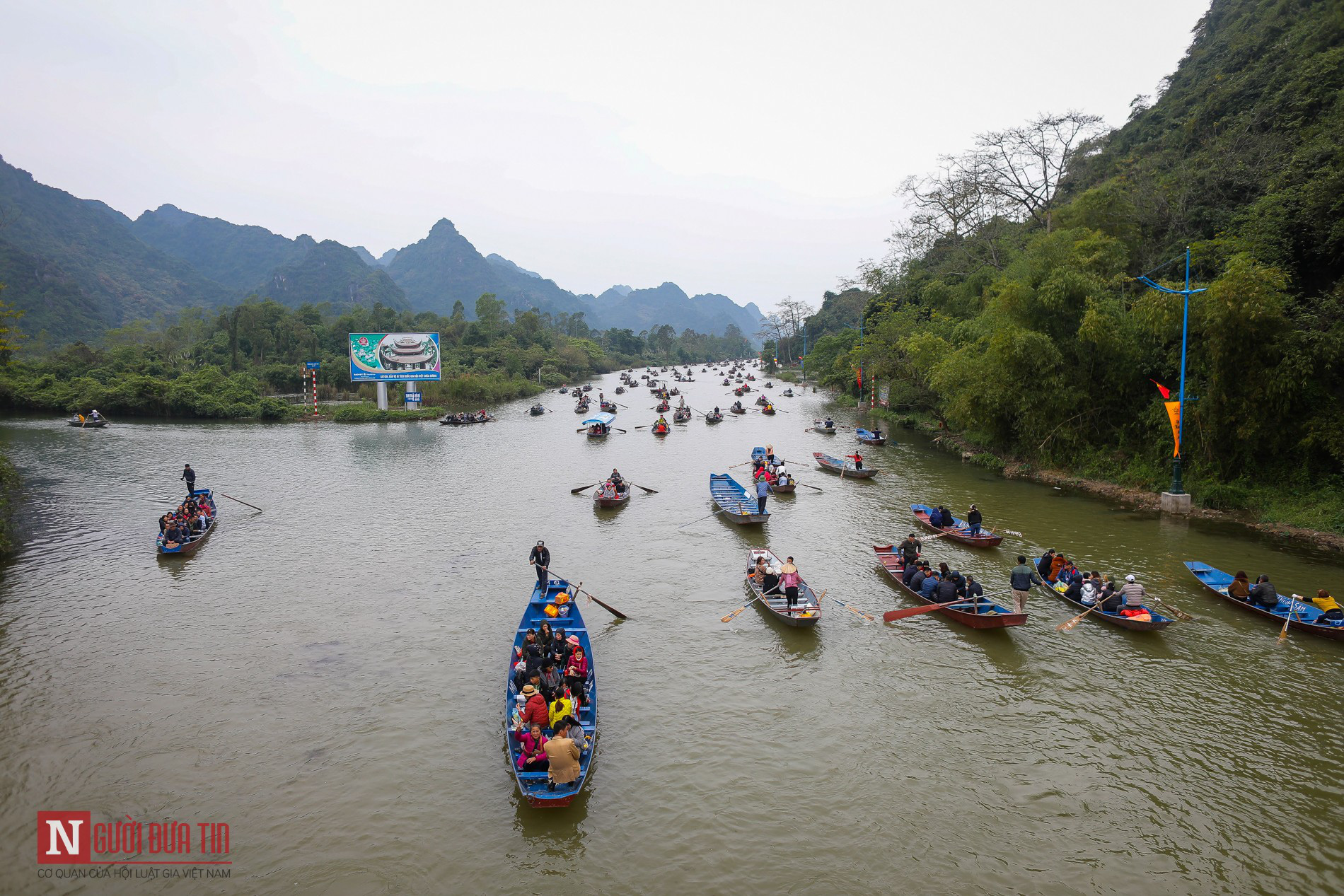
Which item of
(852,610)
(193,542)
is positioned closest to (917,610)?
(852,610)

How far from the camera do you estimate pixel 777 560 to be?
1753 centimetres

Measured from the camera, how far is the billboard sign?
5550cm

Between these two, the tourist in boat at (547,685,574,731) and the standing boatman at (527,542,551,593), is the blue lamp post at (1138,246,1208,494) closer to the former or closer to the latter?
the standing boatman at (527,542,551,593)

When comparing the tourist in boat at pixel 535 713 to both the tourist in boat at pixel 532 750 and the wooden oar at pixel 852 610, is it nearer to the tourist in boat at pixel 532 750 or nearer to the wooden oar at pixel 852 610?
the tourist in boat at pixel 532 750

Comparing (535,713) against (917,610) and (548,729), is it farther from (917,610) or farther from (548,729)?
(917,610)

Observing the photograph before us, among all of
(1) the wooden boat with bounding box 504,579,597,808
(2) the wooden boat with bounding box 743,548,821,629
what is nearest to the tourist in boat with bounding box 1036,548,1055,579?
(2) the wooden boat with bounding box 743,548,821,629

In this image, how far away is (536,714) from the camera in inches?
385

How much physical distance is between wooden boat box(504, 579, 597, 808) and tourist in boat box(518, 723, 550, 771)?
0.17 ft

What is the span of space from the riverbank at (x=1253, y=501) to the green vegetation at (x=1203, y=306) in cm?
8

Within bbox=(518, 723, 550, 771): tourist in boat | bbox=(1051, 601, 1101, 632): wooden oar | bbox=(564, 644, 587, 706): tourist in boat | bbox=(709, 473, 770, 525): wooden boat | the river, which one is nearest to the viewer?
the river

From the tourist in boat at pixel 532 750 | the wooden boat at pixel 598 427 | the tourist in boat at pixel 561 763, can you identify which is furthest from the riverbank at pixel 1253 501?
the wooden boat at pixel 598 427

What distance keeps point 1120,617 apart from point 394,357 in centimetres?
5408

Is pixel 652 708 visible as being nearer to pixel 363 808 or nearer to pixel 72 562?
A: pixel 363 808

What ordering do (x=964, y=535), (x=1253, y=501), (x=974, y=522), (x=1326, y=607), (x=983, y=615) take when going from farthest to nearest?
(x=1253, y=501), (x=964, y=535), (x=974, y=522), (x=983, y=615), (x=1326, y=607)
